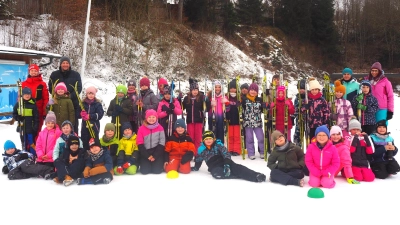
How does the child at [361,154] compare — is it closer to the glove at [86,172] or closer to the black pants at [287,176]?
the black pants at [287,176]

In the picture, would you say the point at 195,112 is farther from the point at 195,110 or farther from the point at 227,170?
the point at 227,170

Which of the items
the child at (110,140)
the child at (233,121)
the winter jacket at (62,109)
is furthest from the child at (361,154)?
the winter jacket at (62,109)

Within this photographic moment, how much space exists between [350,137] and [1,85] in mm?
10130

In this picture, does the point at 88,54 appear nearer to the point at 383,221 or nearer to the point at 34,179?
the point at 34,179

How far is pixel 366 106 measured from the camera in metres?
6.22

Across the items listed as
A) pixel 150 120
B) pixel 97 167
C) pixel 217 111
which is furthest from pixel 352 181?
pixel 97 167

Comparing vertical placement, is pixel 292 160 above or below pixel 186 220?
above

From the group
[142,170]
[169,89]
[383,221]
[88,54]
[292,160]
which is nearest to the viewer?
[383,221]

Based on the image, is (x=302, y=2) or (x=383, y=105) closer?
(x=383, y=105)

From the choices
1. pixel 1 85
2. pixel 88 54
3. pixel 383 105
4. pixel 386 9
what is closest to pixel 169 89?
pixel 383 105

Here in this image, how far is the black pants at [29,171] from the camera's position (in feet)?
17.2

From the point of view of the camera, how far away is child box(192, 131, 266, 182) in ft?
16.8

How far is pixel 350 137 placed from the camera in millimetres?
5613

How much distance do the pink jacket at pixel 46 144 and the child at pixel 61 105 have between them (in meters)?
0.53
